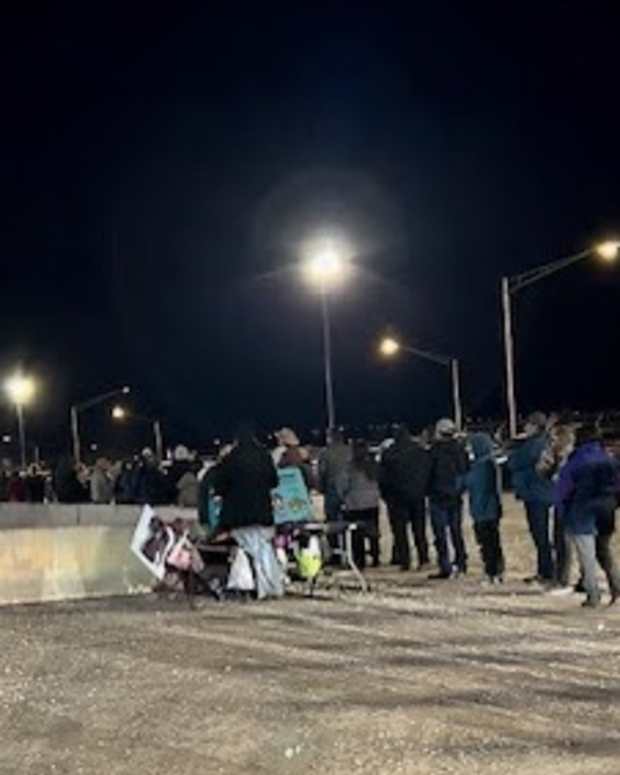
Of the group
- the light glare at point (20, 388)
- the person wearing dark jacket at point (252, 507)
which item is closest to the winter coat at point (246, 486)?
the person wearing dark jacket at point (252, 507)

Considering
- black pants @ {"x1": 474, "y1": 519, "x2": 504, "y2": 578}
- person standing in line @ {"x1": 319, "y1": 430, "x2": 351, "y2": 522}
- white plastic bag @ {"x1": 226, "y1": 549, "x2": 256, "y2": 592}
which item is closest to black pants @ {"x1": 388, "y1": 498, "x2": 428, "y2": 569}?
person standing in line @ {"x1": 319, "y1": 430, "x2": 351, "y2": 522}

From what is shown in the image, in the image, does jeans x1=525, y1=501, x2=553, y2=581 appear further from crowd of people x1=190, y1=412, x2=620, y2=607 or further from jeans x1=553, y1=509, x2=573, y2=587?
jeans x1=553, y1=509, x2=573, y2=587

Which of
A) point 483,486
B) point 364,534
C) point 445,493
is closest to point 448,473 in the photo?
point 445,493

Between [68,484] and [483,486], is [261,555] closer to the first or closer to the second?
[483,486]

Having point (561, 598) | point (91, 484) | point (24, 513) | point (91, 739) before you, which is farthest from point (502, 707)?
point (91, 484)

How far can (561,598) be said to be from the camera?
47.4ft

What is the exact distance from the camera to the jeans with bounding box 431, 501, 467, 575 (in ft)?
54.8

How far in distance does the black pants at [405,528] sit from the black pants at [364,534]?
0.95ft

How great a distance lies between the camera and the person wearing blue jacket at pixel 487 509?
52.6 feet

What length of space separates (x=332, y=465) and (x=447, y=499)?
2.31 m

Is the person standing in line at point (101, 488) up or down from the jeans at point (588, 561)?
up

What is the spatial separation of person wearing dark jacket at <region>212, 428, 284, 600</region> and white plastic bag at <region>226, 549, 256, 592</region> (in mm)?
61

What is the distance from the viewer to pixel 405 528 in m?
18.3

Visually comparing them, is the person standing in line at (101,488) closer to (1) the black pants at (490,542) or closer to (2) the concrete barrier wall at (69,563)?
(2) the concrete barrier wall at (69,563)
